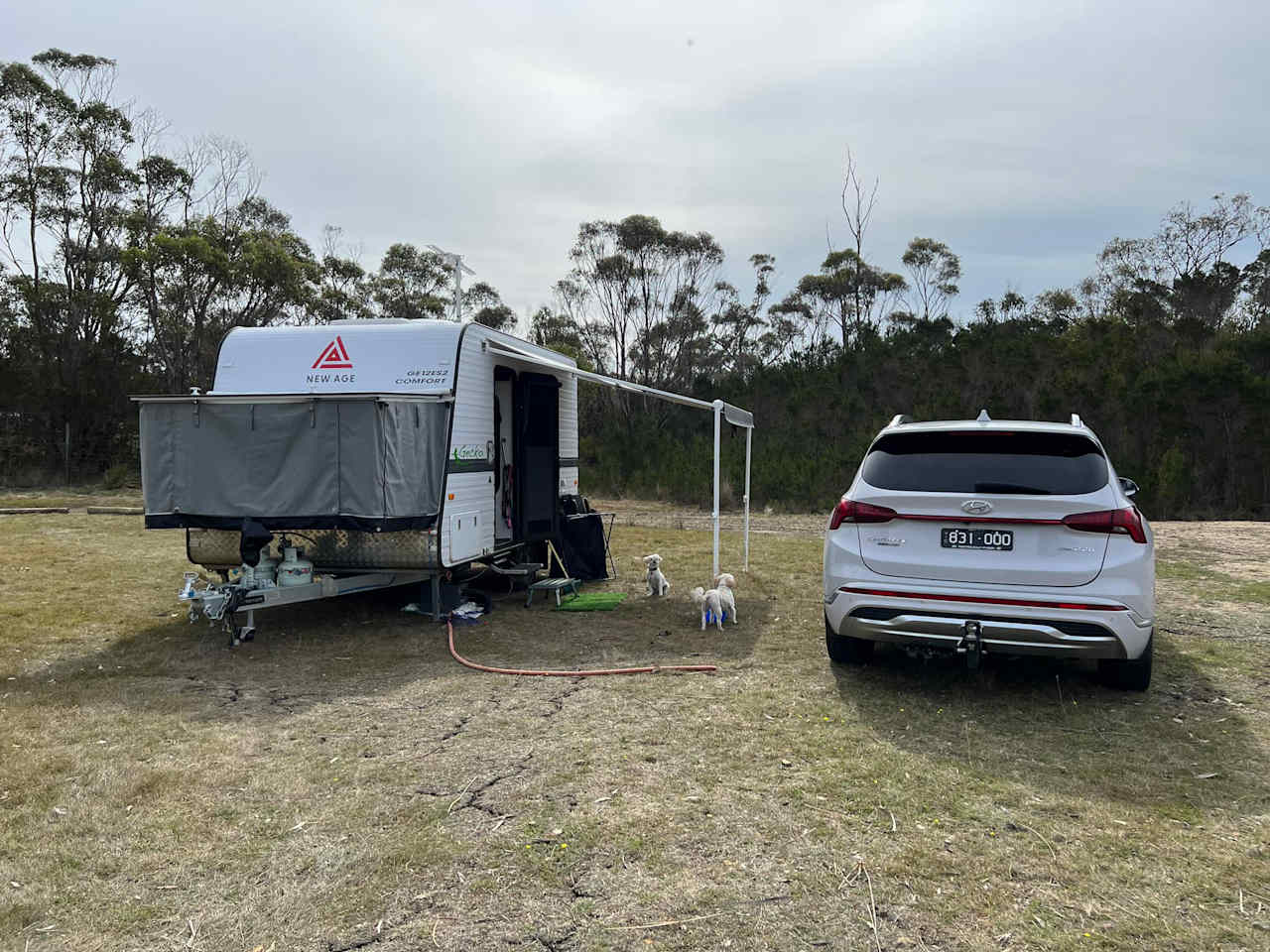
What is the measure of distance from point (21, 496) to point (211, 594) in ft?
56.7

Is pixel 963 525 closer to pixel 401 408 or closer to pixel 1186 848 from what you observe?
pixel 1186 848

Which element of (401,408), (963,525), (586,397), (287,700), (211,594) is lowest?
(287,700)

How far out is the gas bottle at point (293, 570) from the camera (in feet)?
21.9

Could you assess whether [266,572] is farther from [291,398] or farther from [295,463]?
[291,398]

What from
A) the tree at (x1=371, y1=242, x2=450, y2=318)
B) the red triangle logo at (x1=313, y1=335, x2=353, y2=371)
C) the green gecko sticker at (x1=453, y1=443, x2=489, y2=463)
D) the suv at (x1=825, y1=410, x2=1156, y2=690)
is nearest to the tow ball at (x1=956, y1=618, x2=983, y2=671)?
the suv at (x1=825, y1=410, x2=1156, y2=690)

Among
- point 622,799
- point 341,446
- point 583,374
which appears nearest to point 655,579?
point 583,374

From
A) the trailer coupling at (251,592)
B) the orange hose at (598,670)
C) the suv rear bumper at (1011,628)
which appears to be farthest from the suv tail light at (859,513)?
the trailer coupling at (251,592)

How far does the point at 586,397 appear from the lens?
3055cm

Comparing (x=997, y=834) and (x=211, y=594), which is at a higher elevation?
(x=211, y=594)

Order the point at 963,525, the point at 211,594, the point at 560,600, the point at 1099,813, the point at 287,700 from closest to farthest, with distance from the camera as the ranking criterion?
the point at 1099,813 < the point at 963,525 < the point at 287,700 < the point at 211,594 < the point at 560,600

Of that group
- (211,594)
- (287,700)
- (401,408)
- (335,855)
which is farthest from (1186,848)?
(211,594)

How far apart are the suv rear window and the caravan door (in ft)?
14.7

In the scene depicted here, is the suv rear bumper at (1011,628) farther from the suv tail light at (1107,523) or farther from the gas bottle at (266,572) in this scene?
the gas bottle at (266,572)

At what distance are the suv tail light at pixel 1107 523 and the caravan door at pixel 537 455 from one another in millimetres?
5497
